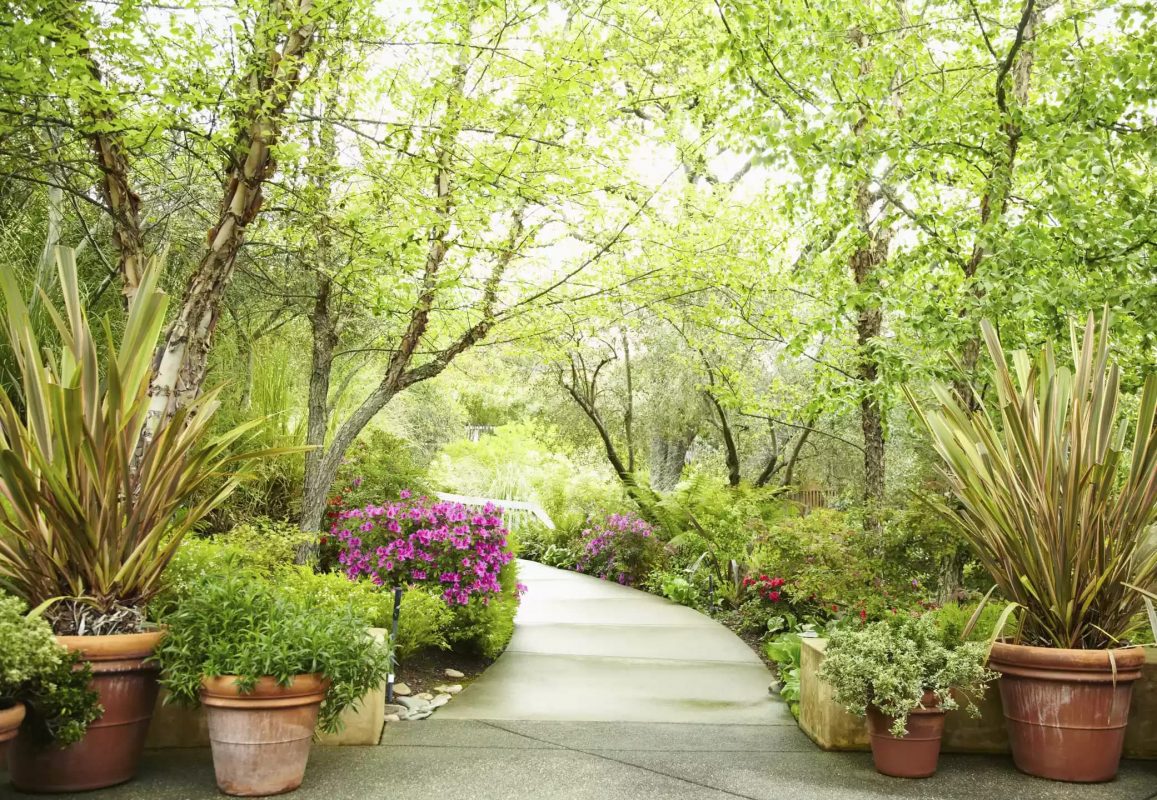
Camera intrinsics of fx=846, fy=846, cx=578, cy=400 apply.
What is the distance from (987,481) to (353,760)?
2.65m

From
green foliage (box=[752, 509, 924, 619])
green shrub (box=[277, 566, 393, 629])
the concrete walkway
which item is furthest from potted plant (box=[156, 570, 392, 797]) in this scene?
green foliage (box=[752, 509, 924, 619])

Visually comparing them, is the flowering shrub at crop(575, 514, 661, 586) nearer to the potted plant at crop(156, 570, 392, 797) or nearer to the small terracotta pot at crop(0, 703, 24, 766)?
the potted plant at crop(156, 570, 392, 797)

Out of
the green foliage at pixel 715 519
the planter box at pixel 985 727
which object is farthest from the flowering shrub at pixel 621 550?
the planter box at pixel 985 727

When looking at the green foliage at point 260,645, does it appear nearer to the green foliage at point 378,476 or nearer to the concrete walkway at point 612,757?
the concrete walkway at point 612,757

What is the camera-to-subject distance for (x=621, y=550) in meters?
9.88

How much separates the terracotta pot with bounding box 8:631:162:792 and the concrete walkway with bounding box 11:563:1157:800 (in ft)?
0.21

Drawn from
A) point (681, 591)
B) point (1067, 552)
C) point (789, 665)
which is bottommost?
point (681, 591)

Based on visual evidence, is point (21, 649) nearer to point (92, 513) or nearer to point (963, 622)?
point (92, 513)

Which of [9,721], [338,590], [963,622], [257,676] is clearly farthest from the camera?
[338,590]

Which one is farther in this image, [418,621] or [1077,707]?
[418,621]

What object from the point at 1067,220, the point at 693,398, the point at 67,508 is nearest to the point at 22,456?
the point at 67,508

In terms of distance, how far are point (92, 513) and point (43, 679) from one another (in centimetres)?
55

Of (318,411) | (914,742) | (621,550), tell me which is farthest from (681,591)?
(914,742)

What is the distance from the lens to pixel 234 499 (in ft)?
19.6
